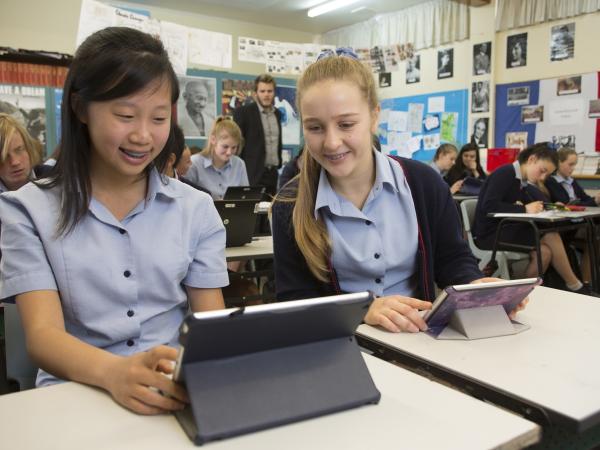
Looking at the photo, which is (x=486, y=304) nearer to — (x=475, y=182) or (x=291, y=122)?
(x=475, y=182)

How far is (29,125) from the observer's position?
5617mm

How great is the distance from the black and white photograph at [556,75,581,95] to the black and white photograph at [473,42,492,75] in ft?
2.78

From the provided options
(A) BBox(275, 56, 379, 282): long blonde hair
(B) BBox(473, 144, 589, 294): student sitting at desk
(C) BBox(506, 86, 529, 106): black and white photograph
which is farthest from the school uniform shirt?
(A) BBox(275, 56, 379, 282): long blonde hair

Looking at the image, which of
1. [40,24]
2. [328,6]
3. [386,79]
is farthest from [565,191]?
[40,24]

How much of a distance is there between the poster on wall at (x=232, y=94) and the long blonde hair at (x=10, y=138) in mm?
4665

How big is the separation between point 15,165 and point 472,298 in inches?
82.7

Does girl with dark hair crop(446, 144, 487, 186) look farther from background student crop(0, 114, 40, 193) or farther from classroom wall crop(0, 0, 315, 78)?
background student crop(0, 114, 40, 193)

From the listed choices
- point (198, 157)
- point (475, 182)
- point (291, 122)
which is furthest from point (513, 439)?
point (291, 122)

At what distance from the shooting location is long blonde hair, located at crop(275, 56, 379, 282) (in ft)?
4.26

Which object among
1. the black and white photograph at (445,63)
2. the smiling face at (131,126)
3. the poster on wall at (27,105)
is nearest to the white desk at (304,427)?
the smiling face at (131,126)

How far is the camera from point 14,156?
2.35 m

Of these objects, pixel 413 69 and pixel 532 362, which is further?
pixel 413 69

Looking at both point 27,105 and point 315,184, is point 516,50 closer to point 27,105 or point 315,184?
point 27,105

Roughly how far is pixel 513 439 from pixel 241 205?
6.06ft
